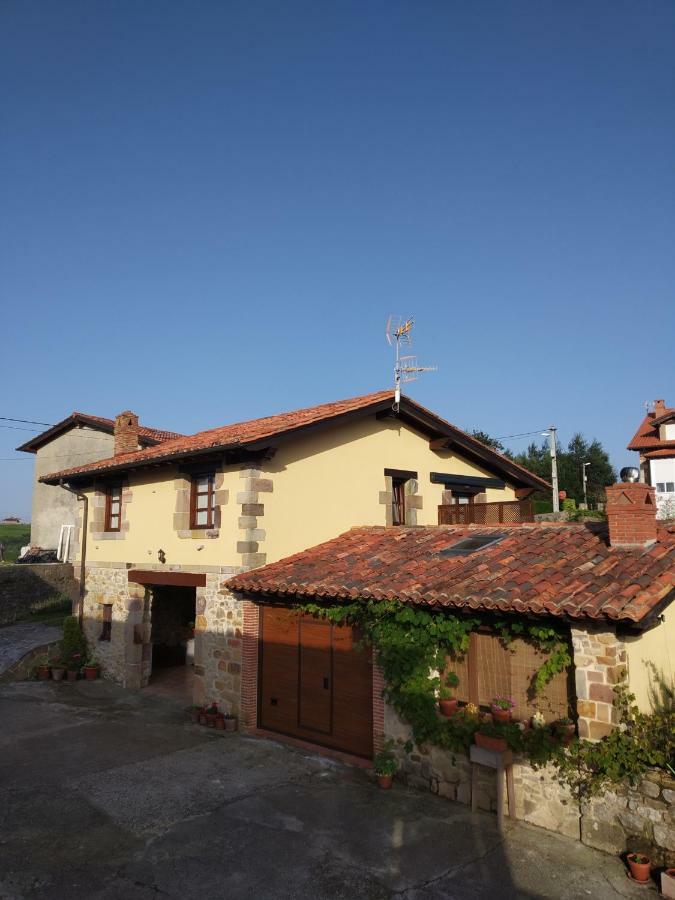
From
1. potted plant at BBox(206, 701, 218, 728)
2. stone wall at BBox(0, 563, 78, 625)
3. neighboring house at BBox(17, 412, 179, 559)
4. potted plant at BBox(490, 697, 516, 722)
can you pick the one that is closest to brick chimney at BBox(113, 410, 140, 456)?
stone wall at BBox(0, 563, 78, 625)

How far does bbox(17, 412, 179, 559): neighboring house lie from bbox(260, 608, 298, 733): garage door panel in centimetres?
1820

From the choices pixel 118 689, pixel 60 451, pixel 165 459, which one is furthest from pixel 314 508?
pixel 60 451

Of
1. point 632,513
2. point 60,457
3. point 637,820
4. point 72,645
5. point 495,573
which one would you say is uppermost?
point 60,457

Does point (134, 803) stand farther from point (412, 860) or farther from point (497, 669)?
point (497, 669)

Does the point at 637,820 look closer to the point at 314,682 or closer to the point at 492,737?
the point at 492,737

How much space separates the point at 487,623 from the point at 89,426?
23.9m

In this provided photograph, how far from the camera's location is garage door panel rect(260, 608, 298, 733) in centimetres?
1057

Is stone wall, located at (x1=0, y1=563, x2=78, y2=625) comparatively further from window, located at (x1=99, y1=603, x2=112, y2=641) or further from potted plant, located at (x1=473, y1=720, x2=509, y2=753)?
potted plant, located at (x1=473, y1=720, x2=509, y2=753)

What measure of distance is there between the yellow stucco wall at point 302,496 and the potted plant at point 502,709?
5.31m

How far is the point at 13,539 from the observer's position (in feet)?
168

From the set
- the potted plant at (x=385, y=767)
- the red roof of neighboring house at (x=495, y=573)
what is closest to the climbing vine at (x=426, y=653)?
the red roof of neighboring house at (x=495, y=573)

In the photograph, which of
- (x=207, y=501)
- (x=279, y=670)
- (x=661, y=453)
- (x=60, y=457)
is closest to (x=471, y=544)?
(x=279, y=670)

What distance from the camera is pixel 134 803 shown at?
7.85 metres

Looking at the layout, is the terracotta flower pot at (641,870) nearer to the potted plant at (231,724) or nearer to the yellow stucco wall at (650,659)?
the yellow stucco wall at (650,659)
